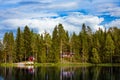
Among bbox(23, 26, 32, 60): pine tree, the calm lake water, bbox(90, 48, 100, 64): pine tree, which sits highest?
bbox(23, 26, 32, 60): pine tree

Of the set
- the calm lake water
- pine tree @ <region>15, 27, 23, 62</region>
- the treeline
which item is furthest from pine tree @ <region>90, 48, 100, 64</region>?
the calm lake water

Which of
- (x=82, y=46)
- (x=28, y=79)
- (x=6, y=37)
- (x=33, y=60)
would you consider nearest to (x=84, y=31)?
(x=82, y=46)

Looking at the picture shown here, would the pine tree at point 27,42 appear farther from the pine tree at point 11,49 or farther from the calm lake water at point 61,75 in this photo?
the calm lake water at point 61,75

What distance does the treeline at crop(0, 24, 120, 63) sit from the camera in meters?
125

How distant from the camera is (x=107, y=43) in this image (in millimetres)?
124750

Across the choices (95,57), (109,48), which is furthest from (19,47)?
(109,48)

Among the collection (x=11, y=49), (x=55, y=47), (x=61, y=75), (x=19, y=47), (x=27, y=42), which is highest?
(x=27, y=42)

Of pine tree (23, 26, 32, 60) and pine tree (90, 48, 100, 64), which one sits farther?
pine tree (23, 26, 32, 60)

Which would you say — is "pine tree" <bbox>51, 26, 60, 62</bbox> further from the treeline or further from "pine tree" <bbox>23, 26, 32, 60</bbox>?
"pine tree" <bbox>23, 26, 32, 60</bbox>

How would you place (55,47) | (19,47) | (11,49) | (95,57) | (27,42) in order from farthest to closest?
(27,42) → (19,47) → (11,49) → (55,47) → (95,57)

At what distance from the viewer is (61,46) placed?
130000 millimetres

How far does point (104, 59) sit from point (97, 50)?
5569mm

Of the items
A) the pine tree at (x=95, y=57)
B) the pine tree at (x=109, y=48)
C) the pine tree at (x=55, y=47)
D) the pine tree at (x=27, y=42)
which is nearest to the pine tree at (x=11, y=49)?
the pine tree at (x=27, y=42)

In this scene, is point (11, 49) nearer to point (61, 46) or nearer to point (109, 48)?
point (61, 46)
